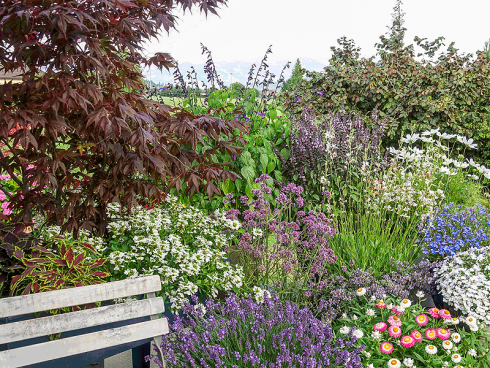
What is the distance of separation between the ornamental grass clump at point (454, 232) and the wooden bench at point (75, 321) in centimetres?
219

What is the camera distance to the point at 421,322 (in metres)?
2.32

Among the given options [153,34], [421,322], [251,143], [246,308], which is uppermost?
[153,34]

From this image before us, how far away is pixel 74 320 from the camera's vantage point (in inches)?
70.5

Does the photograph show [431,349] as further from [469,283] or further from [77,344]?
[77,344]

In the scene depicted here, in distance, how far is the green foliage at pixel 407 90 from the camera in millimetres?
6188

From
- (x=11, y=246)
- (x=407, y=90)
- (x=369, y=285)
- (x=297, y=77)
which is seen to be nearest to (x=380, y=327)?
(x=369, y=285)

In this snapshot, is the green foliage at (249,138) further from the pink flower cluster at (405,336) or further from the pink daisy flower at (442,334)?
the pink daisy flower at (442,334)

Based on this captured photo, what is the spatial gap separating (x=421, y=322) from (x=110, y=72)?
Answer: 230 centimetres

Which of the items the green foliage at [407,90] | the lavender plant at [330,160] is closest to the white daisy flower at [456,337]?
the lavender plant at [330,160]

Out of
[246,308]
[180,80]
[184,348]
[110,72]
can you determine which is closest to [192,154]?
[110,72]

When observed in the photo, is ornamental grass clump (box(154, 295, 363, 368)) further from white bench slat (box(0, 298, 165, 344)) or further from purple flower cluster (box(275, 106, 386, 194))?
purple flower cluster (box(275, 106, 386, 194))

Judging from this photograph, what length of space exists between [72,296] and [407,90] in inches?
222

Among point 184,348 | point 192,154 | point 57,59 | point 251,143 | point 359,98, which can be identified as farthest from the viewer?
point 359,98

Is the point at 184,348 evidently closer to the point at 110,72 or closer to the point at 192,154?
the point at 192,154
